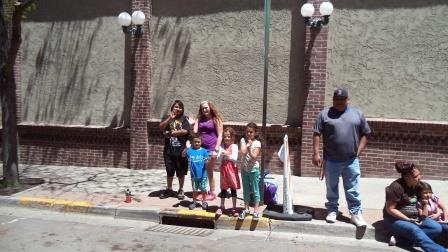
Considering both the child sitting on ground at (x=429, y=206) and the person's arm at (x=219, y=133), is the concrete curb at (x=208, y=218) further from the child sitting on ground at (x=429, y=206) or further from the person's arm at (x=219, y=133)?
the person's arm at (x=219, y=133)

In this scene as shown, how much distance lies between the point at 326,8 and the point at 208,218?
4.58m

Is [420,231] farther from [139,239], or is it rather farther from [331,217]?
[139,239]

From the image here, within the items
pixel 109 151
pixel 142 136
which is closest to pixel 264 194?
pixel 142 136

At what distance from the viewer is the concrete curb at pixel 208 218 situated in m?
6.21

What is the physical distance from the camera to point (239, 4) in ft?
32.4

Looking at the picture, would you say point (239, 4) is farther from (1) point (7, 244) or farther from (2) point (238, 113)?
(1) point (7, 244)

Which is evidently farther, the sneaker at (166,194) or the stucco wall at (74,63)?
the stucco wall at (74,63)

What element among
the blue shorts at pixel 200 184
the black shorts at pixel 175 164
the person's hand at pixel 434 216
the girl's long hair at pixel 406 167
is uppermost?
the girl's long hair at pixel 406 167

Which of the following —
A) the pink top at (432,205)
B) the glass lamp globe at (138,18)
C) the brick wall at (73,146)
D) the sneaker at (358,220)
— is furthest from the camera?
the brick wall at (73,146)

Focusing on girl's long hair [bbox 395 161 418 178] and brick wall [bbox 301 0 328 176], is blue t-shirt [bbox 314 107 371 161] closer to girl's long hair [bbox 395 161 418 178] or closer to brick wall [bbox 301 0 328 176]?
girl's long hair [bbox 395 161 418 178]

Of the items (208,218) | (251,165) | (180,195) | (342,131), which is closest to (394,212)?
(342,131)

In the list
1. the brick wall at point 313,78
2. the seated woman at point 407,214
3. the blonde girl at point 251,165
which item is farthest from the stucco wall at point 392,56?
the seated woman at point 407,214

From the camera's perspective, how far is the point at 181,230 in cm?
661

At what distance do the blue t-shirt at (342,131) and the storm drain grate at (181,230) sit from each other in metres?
2.01
